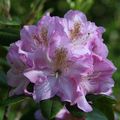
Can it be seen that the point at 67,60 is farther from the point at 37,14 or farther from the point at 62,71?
the point at 37,14

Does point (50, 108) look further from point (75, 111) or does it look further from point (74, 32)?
point (74, 32)

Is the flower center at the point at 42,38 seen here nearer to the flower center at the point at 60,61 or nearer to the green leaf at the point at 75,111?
the flower center at the point at 60,61

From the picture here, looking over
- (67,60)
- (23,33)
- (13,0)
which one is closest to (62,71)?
(67,60)

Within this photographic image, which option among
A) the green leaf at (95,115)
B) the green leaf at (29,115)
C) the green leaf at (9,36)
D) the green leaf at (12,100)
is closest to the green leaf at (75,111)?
the green leaf at (95,115)

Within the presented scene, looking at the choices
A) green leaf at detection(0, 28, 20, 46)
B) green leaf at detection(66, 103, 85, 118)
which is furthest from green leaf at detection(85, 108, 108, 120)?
green leaf at detection(0, 28, 20, 46)

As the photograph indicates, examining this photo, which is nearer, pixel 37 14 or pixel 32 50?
pixel 32 50

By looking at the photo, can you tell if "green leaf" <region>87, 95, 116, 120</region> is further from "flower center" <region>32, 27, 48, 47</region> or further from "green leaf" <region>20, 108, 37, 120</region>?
"green leaf" <region>20, 108, 37, 120</region>
